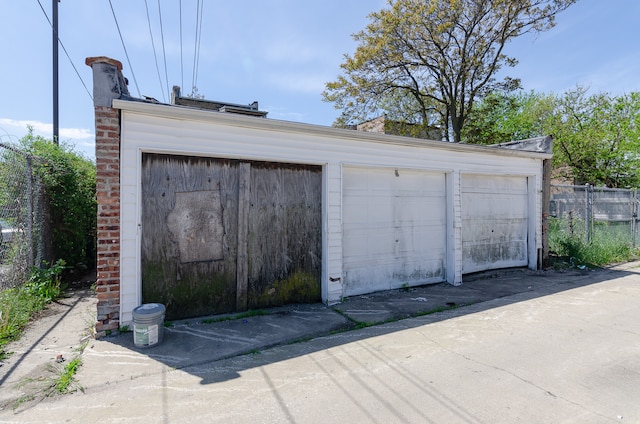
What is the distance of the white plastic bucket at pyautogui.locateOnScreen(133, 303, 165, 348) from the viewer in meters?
3.84

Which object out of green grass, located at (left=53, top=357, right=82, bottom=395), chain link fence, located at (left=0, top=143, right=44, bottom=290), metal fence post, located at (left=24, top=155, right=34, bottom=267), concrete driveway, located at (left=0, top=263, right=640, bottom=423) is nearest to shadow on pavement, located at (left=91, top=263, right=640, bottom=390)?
concrete driveway, located at (left=0, top=263, right=640, bottom=423)

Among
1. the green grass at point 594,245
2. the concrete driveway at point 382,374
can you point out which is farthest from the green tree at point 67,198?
the green grass at point 594,245

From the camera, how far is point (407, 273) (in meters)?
6.61

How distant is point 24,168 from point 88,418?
15.1ft

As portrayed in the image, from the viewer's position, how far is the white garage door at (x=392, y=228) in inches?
237

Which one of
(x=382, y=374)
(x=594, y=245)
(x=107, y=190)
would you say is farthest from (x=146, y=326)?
(x=594, y=245)

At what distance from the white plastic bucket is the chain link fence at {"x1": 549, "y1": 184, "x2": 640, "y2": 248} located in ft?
34.7

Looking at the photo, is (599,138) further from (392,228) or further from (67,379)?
(67,379)

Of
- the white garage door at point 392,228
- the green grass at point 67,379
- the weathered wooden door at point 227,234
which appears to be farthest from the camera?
the white garage door at point 392,228

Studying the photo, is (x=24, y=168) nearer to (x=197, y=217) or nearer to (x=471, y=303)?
(x=197, y=217)

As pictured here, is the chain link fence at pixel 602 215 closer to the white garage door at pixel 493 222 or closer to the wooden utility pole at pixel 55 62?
the white garage door at pixel 493 222

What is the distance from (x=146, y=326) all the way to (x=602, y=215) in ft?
40.4

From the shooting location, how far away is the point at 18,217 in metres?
5.26

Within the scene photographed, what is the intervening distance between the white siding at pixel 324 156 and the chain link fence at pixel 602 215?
2711mm
